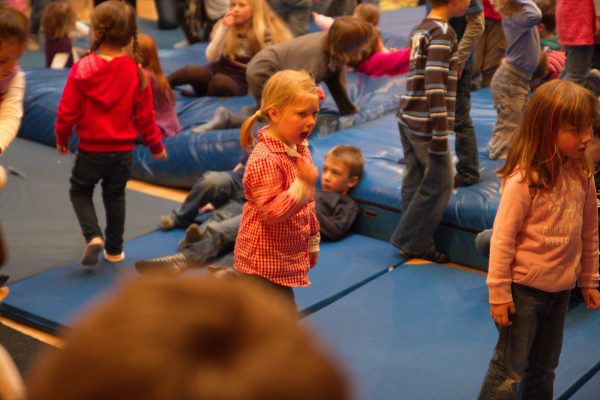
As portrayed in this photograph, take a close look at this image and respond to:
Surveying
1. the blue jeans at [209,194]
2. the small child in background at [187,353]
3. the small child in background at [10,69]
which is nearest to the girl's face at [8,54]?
the small child in background at [10,69]

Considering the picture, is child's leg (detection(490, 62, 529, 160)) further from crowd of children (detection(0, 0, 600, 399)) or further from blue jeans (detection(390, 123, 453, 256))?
blue jeans (detection(390, 123, 453, 256))

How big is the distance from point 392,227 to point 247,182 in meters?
1.85

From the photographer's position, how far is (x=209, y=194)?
4.67 m

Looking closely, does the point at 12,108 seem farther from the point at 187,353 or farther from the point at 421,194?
the point at 187,353

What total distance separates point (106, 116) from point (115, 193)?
1.32ft

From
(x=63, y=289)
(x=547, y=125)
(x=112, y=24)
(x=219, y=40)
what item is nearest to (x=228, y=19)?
(x=219, y=40)

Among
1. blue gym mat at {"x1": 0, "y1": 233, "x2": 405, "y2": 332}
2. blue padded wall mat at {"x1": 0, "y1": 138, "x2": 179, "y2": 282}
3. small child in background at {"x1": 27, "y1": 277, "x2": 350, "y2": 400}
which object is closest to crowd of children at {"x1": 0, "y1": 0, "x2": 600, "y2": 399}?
small child in background at {"x1": 27, "y1": 277, "x2": 350, "y2": 400}

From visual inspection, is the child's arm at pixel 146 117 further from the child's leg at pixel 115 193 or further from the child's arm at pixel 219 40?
the child's arm at pixel 219 40

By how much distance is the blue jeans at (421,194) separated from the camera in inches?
161

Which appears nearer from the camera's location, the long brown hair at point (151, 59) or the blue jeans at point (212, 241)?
the blue jeans at point (212, 241)


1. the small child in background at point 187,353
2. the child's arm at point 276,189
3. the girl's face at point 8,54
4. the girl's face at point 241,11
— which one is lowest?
the girl's face at point 241,11

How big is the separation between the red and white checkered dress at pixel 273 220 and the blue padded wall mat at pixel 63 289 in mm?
778

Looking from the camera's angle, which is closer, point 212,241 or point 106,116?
point 106,116

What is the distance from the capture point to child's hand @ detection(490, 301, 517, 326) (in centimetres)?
256
